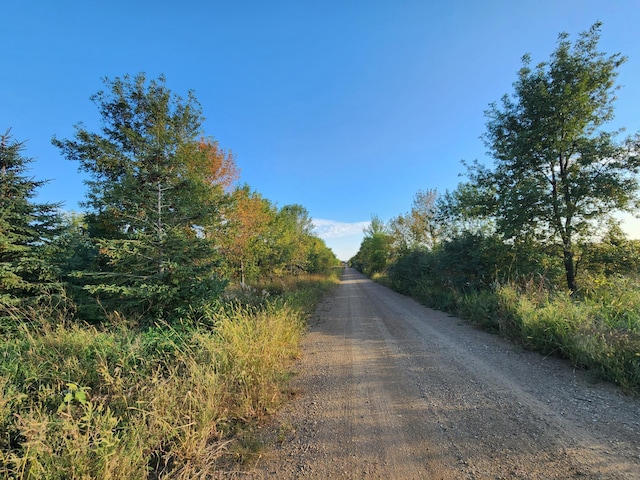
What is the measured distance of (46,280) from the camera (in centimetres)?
673

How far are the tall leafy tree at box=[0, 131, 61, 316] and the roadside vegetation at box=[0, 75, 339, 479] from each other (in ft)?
0.11

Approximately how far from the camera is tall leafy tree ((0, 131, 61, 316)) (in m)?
6.14

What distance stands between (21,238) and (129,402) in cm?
711

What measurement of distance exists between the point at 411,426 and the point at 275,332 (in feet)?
9.96

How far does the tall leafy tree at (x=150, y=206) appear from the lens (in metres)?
5.91

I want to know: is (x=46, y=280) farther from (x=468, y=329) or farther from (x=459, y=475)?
(x=468, y=329)

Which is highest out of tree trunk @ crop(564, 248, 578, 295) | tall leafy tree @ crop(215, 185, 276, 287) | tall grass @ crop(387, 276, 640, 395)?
tall leafy tree @ crop(215, 185, 276, 287)

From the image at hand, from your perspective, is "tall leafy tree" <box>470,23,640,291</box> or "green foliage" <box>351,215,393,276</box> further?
Result: "green foliage" <box>351,215,393,276</box>

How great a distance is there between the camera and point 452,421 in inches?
120

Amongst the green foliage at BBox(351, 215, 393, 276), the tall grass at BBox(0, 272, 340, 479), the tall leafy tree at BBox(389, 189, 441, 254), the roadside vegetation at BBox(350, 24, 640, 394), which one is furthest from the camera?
the green foliage at BBox(351, 215, 393, 276)

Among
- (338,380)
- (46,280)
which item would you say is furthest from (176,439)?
(46,280)

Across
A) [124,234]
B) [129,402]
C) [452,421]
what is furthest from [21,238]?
[452,421]

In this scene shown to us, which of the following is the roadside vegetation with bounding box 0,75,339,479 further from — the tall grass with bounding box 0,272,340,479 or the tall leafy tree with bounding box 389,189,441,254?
the tall leafy tree with bounding box 389,189,441,254

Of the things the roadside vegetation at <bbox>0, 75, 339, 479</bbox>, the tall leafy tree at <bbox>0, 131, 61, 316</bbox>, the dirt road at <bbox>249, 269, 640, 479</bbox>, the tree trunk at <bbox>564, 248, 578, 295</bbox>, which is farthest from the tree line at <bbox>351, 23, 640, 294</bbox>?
the tall leafy tree at <bbox>0, 131, 61, 316</bbox>
